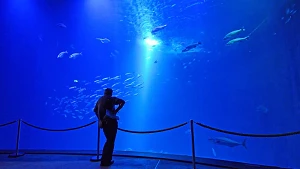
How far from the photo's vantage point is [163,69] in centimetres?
3180

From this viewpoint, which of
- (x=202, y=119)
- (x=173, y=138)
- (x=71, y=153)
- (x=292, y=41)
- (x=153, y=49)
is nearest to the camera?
(x=71, y=153)

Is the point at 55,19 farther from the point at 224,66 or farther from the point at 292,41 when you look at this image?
the point at 224,66

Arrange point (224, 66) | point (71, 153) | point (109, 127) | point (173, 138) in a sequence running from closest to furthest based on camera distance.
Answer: point (109, 127)
point (71, 153)
point (173, 138)
point (224, 66)

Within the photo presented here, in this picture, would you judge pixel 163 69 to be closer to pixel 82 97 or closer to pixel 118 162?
pixel 82 97

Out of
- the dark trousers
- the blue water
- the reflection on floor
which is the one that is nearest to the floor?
the reflection on floor

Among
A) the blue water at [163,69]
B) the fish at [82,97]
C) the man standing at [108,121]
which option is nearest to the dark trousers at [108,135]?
the man standing at [108,121]

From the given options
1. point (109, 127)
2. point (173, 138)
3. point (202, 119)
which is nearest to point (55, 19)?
point (109, 127)

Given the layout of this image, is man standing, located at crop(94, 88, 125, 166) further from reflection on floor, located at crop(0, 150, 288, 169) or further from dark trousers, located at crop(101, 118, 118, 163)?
reflection on floor, located at crop(0, 150, 288, 169)

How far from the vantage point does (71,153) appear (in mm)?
5746

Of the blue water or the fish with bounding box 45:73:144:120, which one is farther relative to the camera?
the fish with bounding box 45:73:144:120

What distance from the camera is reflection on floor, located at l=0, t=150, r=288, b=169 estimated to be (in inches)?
168

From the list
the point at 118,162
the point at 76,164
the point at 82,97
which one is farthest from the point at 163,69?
the point at 76,164

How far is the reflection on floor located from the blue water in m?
6.58

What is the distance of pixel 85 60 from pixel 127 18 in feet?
31.6
